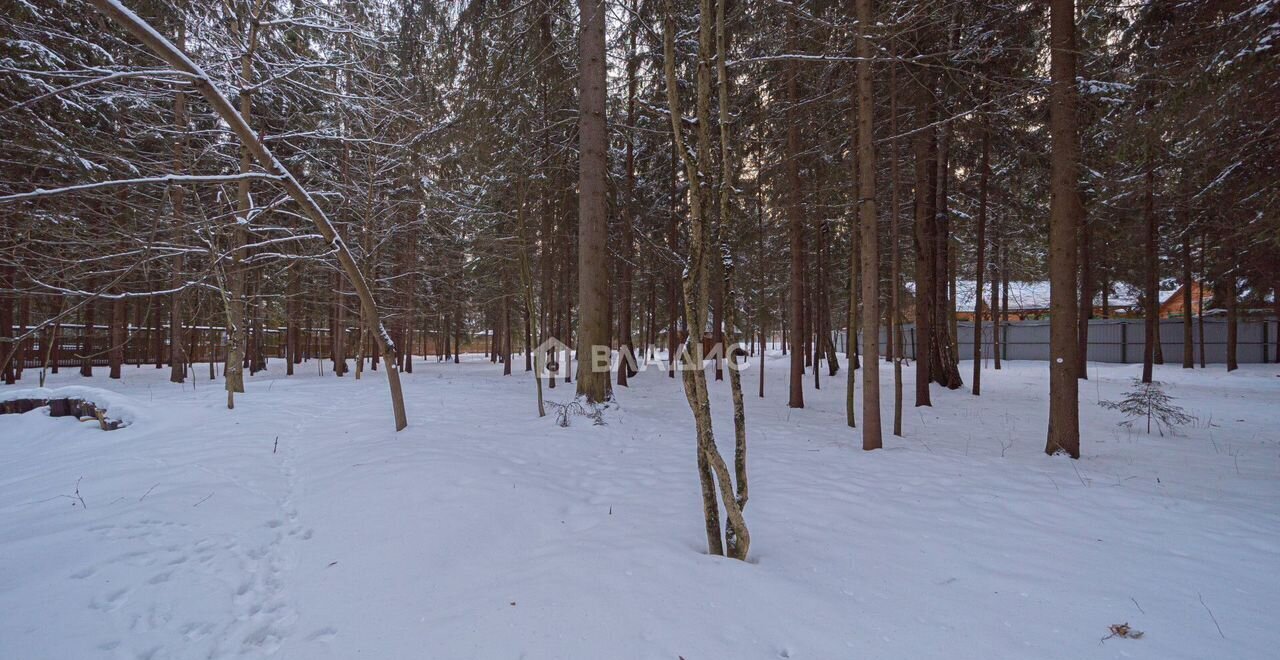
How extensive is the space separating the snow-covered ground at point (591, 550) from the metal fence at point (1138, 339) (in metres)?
16.7

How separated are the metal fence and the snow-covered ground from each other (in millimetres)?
16701

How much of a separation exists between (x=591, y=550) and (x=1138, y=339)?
93.6ft

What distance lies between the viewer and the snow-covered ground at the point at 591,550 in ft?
6.89

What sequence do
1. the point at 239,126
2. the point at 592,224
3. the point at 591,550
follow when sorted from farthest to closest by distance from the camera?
the point at 592,224 < the point at 239,126 < the point at 591,550

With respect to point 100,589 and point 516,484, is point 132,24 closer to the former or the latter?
point 100,589

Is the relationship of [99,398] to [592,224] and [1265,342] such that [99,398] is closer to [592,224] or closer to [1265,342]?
[592,224]

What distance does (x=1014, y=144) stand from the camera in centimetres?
1088

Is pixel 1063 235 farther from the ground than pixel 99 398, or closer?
farther from the ground

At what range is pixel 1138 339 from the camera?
2091cm

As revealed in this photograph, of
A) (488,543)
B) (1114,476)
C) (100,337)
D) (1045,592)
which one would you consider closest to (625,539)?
(488,543)

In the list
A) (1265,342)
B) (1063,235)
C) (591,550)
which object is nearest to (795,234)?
(1063,235)

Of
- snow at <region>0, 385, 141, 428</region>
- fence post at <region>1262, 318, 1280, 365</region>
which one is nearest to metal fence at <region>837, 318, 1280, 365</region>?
fence post at <region>1262, 318, 1280, 365</region>

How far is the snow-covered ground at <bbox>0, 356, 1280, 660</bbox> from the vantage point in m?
2.10

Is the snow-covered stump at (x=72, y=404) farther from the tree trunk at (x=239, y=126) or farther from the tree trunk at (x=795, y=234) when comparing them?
the tree trunk at (x=795, y=234)
